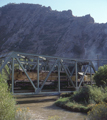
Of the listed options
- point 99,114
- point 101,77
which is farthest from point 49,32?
point 99,114

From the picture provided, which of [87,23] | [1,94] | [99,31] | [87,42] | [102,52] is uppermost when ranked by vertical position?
[87,23]

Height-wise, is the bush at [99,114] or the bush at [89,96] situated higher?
the bush at [99,114]

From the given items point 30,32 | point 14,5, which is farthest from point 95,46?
point 14,5

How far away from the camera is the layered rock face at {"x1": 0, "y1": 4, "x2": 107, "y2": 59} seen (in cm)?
10462

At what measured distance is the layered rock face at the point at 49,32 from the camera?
343 ft

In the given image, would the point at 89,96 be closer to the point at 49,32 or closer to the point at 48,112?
the point at 48,112

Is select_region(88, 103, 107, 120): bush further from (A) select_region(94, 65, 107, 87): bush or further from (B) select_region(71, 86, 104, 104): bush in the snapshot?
(A) select_region(94, 65, 107, 87): bush

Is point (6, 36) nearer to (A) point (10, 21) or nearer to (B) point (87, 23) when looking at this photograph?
(A) point (10, 21)

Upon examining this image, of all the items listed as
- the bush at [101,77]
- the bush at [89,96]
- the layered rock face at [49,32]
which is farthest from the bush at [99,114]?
the layered rock face at [49,32]

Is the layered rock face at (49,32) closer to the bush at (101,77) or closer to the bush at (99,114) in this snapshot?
the bush at (101,77)

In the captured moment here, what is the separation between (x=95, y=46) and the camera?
9875 centimetres

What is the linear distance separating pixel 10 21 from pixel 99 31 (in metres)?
87.7

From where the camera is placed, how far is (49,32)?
135750 millimetres

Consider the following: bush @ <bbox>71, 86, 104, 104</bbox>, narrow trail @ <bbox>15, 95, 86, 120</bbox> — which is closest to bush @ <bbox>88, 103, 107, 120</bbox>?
narrow trail @ <bbox>15, 95, 86, 120</bbox>
